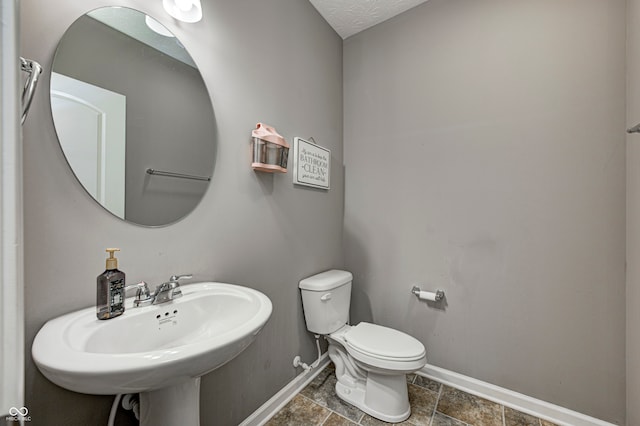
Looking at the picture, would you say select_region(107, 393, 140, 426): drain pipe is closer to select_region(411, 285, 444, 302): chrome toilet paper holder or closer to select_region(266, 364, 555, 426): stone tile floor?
select_region(266, 364, 555, 426): stone tile floor

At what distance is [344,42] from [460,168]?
1.43 metres

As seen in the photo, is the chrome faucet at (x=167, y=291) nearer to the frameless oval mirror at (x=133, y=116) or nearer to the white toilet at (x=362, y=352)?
the frameless oval mirror at (x=133, y=116)

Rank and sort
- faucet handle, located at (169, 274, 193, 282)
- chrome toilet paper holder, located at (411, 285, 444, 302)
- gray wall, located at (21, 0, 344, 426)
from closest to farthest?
gray wall, located at (21, 0, 344, 426), faucet handle, located at (169, 274, 193, 282), chrome toilet paper holder, located at (411, 285, 444, 302)

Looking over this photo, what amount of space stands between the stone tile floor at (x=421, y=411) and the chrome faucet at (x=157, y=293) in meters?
0.96

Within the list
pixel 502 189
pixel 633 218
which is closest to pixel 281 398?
pixel 502 189

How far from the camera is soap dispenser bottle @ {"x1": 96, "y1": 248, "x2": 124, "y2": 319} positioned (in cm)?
72

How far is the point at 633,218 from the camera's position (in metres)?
1.17

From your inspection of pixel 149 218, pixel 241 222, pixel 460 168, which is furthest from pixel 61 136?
pixel 460 168

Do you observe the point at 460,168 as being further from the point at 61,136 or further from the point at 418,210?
the point at 61,136

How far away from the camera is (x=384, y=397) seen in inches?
53.6

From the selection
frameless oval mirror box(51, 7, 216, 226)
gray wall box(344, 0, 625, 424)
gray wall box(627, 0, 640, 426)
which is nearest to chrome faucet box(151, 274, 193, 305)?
frameless oval mirror box(51, 7, 216, 226)

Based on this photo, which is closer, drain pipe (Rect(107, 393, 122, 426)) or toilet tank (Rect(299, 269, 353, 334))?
drain pipe (Rect(107, 393, 122, 426))

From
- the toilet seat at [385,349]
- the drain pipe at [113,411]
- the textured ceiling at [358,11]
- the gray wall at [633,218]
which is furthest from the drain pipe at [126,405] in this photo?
the textured ceiling at [358,11]

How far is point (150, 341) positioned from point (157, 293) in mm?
147
